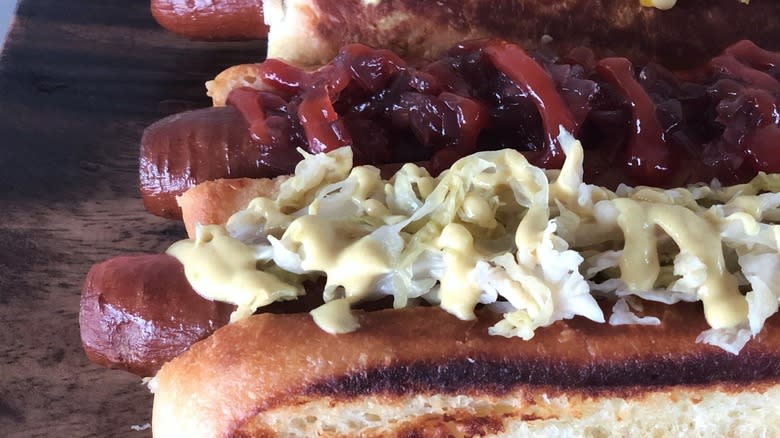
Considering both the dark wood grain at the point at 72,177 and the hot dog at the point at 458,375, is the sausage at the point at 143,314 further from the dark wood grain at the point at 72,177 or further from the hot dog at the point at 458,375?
the dark wood grain at the point at 72,177

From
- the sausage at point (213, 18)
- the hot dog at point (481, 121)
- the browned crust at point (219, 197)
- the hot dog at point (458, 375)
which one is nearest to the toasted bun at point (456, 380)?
the hot dog at point (458, 375)

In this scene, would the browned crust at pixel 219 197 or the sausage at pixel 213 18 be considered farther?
the sausage at pixel 213 18

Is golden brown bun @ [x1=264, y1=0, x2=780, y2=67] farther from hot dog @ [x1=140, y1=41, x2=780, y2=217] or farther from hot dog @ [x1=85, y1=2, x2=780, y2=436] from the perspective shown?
hot dog @ [x1=85, y1=2, x2=780, y2=436]

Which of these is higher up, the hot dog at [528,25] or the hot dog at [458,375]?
the hot dog at [528,25]

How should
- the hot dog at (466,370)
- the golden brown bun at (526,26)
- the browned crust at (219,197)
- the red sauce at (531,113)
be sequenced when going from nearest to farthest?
1. the hot dog at (466,370)
2. the browned crust at (219,197)
3. the red sauce at (531,113)
4. the golden brown bun at (526,26)

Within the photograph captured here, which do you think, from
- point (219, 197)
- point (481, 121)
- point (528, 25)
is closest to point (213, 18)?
point (219, 197)

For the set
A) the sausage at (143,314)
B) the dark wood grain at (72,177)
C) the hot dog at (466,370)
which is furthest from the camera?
the dark wood grain at (72,177)

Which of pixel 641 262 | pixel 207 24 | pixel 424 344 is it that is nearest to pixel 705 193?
pixel 641 262
